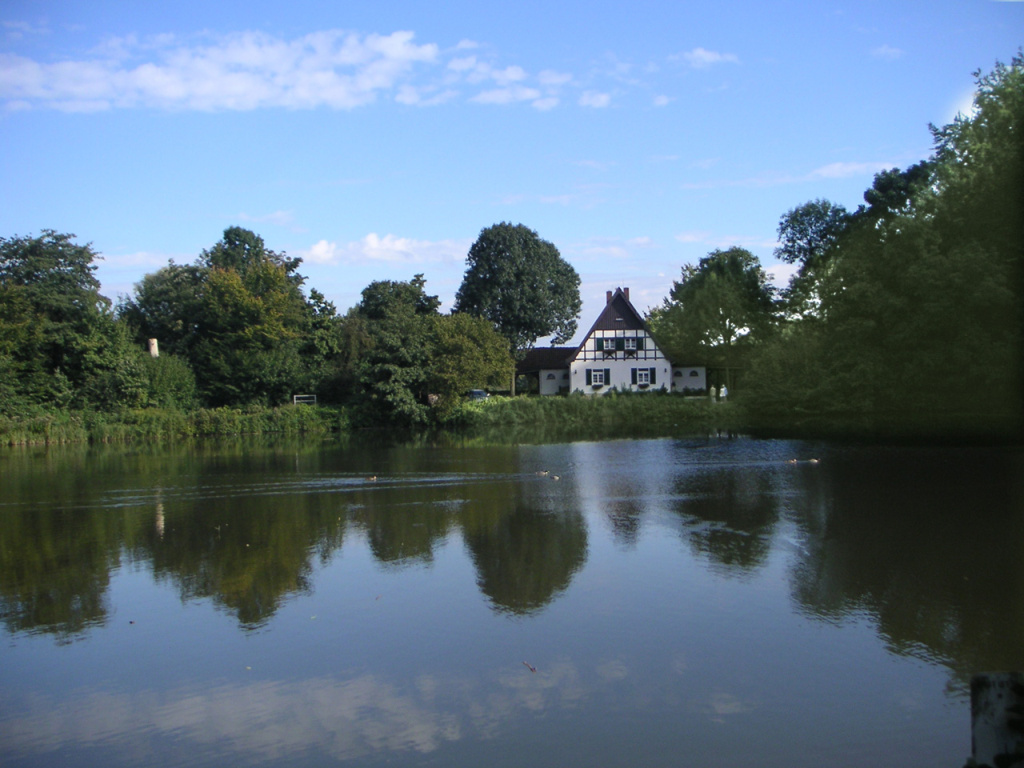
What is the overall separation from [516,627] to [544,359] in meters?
47.9

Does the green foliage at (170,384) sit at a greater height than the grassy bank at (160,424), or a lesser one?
greater

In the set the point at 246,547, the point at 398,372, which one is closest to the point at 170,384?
the point at 398,372

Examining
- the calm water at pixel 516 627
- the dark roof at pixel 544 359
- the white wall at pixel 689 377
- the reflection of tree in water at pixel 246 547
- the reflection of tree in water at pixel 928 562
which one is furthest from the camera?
the dark roof at pixel 544 359

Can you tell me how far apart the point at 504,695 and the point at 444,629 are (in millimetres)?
1814

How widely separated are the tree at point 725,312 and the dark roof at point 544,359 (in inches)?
260

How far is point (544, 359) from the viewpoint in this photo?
5609 centimetres

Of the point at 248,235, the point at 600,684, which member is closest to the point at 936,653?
the point at 600,684

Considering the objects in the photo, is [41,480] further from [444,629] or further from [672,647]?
[672,647]

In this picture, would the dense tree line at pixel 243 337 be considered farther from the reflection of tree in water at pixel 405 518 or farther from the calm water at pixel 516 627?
the calm water at pixel 516 627

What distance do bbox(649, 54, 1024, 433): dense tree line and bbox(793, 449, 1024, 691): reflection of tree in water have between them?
9483 mm

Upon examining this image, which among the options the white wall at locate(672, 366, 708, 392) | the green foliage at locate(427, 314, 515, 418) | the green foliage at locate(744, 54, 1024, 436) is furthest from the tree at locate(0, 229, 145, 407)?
the green foliage at locate(744, 54, 1024, 436)

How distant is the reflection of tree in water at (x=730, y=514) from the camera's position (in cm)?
1140

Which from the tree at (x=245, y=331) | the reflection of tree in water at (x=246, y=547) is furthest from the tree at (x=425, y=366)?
the reflection of tree in water at (x=246, y=547)

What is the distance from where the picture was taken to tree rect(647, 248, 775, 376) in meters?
54.6
